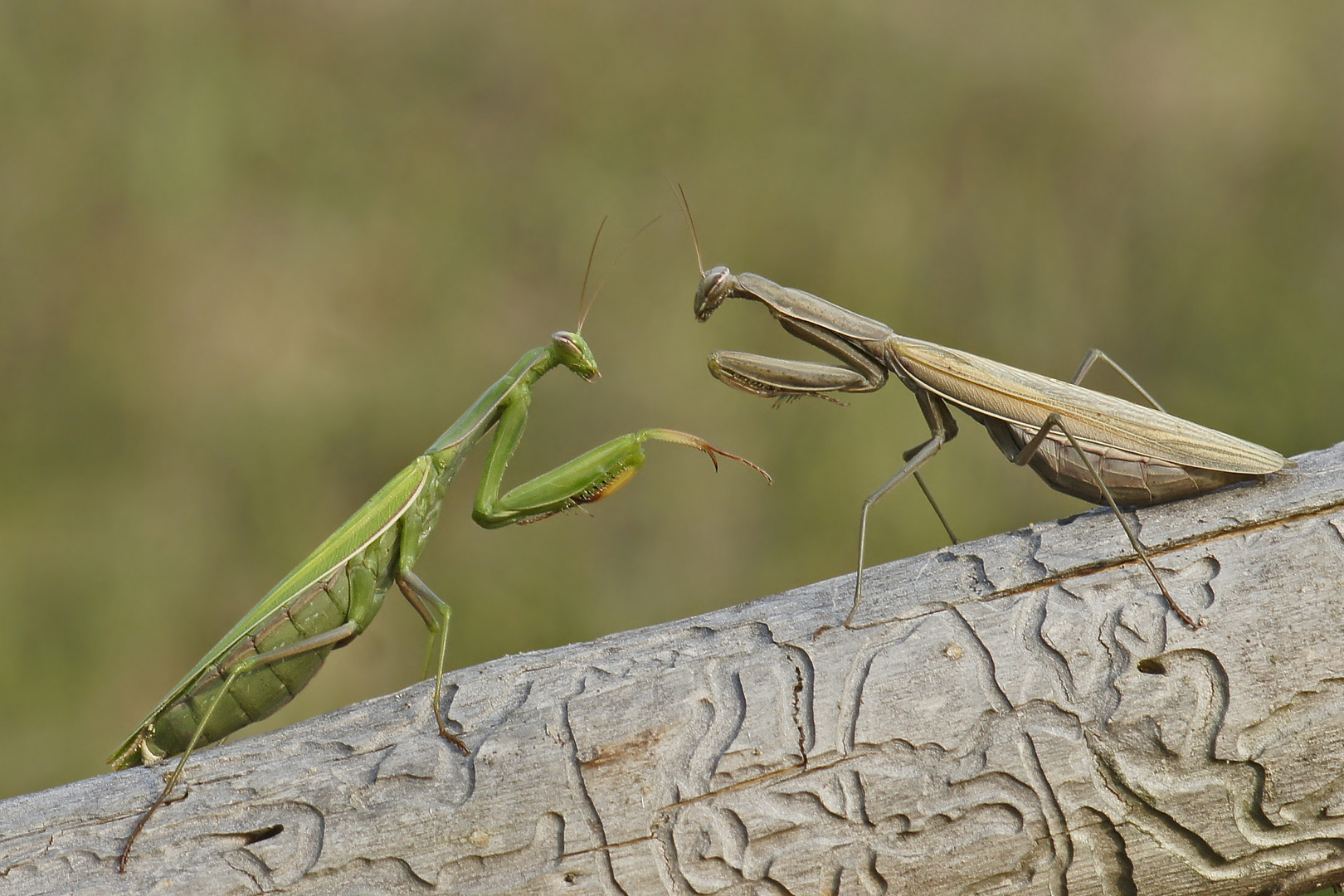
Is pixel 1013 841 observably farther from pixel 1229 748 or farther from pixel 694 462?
pixel 694 462

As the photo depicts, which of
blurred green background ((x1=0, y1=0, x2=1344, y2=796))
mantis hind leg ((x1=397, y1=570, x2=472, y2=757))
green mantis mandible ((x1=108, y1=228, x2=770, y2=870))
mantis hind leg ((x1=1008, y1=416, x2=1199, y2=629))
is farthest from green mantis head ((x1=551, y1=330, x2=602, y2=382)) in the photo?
blurred green background ((x1=0, y1=0, x2=1344, y2=796))

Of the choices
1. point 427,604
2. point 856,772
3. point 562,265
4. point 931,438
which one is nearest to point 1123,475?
point 931,438

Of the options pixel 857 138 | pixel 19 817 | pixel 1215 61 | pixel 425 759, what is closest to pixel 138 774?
pixel 19 817

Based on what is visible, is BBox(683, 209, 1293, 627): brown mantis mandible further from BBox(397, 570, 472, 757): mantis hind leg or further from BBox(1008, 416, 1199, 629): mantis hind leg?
BBox(397, 570, 472, 757): mantis hind leg

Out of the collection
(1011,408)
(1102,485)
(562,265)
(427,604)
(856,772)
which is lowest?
(856,772)

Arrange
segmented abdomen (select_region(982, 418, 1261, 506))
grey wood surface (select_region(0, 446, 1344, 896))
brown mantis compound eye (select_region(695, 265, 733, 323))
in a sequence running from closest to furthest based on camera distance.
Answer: grey wood surface (select_region(0, 446, 1344, 896))
segmented abdomen (select_region(982, 418, 1261, 506))
brown mantis compound eye (select_region(695, 265, 733, 323))

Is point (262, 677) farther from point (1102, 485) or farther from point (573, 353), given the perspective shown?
point (1102, 485)
